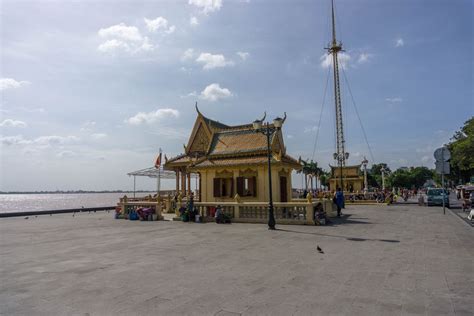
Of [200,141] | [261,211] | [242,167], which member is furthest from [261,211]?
[200,141]

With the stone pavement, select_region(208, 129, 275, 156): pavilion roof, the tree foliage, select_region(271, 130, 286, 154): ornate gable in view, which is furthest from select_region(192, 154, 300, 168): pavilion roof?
the tree foliage

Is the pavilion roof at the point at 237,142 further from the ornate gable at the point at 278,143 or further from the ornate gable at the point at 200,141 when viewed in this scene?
the ornate gable at the point at 200,141

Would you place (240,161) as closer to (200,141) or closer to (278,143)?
(278,143)

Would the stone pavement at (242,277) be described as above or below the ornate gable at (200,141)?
below

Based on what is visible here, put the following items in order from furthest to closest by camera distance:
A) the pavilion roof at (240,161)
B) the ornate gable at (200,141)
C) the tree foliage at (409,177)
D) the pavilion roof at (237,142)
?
the tree foliage at (409,177) → the ornate gable at (200,141) → the pavilion roof at (237,142) → the pavilion roof at (240,161)

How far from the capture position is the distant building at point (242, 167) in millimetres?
20547

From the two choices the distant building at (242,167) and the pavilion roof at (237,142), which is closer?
the distant building at (242,167)

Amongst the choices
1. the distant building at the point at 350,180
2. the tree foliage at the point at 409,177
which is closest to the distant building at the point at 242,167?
the distant building at the point at 350,180

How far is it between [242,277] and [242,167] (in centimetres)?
1442

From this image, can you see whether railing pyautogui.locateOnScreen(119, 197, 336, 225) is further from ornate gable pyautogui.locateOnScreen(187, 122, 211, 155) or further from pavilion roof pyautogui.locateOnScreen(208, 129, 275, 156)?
ornate gable pyautogui.locateOnScreen(187, 122, 211, 155)

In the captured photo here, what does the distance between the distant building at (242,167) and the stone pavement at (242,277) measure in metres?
9.14

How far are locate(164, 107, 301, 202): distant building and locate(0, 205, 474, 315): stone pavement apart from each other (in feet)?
30.0

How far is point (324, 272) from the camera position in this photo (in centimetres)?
690

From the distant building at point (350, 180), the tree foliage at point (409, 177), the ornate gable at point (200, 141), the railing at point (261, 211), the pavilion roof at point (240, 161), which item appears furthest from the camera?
the tree foliage at point (409, 177)
